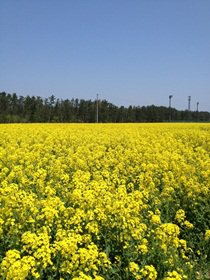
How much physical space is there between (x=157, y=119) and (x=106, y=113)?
12135 millimetres

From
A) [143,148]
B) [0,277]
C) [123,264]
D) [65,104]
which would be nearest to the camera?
[0,277]

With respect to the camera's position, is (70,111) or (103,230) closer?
(103,230)

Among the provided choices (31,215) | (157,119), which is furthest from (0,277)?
(157,119)

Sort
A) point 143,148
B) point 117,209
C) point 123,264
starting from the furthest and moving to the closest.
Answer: point 143,148, point 117,209, point 123,264

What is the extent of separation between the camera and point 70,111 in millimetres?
79750

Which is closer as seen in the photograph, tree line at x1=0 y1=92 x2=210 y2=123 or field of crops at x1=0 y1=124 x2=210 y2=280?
field of crops at x1=0 y1=124 x2=210 y2=280

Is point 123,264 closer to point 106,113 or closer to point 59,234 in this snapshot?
point 59,234

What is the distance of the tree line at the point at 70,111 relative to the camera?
7362 centimetres

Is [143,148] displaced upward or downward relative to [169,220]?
upward

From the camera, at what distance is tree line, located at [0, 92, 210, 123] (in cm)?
7362

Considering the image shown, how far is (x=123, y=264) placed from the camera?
16.9 ft

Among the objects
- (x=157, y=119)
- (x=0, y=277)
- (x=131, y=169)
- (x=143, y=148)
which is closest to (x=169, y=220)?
(x=131, y=169)

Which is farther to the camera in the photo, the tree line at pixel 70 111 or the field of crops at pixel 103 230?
the tree line at pixel 70 111

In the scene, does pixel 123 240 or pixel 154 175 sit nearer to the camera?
pixel 123 240
